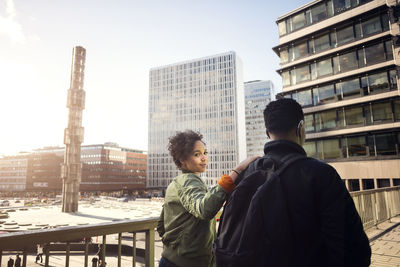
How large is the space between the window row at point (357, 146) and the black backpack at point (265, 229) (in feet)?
98.8

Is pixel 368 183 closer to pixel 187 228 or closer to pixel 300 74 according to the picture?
pixel 300 74

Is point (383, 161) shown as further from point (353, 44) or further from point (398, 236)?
point (398, 236)

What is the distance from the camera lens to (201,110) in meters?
105

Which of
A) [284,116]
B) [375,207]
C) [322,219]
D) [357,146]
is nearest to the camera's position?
[322,219]

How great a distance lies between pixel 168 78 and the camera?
367ft

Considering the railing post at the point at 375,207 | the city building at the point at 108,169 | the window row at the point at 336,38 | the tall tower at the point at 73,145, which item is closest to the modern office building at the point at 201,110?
the city building at the point at 108,169

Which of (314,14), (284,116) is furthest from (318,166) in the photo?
(314,14)

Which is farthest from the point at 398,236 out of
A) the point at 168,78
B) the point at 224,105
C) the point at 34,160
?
the point at 34,160

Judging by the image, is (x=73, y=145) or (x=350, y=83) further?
(x=73, y=145)

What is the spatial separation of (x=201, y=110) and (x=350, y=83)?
78.5 metres

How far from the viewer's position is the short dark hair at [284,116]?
1866 mm

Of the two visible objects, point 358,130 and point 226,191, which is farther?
point 358,130

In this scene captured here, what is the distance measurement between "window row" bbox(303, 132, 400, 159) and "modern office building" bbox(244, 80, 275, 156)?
363 feet

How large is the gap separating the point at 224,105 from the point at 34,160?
83.8 metres
